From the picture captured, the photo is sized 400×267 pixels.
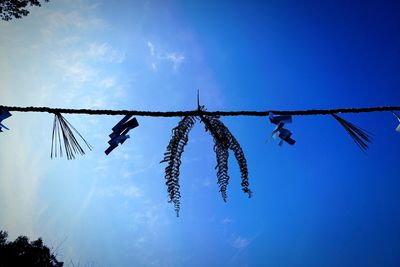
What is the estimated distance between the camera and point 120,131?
6.95 ft

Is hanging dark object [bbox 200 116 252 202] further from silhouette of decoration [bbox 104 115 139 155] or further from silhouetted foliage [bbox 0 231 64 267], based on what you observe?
silhouetted foliage [bbox 0 231 64 267]

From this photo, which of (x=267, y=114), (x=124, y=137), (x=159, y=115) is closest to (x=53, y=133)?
(x=124, y=137)

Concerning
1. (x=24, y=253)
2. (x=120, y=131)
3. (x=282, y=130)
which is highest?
(x=24, y=253)

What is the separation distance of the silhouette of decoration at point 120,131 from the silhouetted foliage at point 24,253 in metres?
28.7

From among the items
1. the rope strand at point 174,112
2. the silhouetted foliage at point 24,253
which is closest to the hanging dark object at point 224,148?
the rope strand at point 174,112

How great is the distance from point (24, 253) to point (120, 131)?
30445 millimetres

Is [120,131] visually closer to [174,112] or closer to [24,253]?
[174,112]

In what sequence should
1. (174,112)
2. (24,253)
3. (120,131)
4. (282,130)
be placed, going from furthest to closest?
(24,253) < (282,130) < (120,131) < (174,112)

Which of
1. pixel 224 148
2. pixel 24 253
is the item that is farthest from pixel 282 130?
pixel 24 253

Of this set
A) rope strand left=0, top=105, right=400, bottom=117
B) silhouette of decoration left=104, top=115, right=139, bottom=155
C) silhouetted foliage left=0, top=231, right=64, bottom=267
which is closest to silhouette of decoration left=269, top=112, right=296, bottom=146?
rope strand left=0, top=105, right=400, bottom=117

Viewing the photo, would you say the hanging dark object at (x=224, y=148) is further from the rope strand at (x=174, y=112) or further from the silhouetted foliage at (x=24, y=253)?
the silhouetted foliage at (x=24, y=253)

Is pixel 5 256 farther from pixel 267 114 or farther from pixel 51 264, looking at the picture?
pixel 267 114

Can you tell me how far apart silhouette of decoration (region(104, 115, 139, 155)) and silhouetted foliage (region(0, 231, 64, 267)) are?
28.7m

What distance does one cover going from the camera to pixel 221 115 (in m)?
1.95
